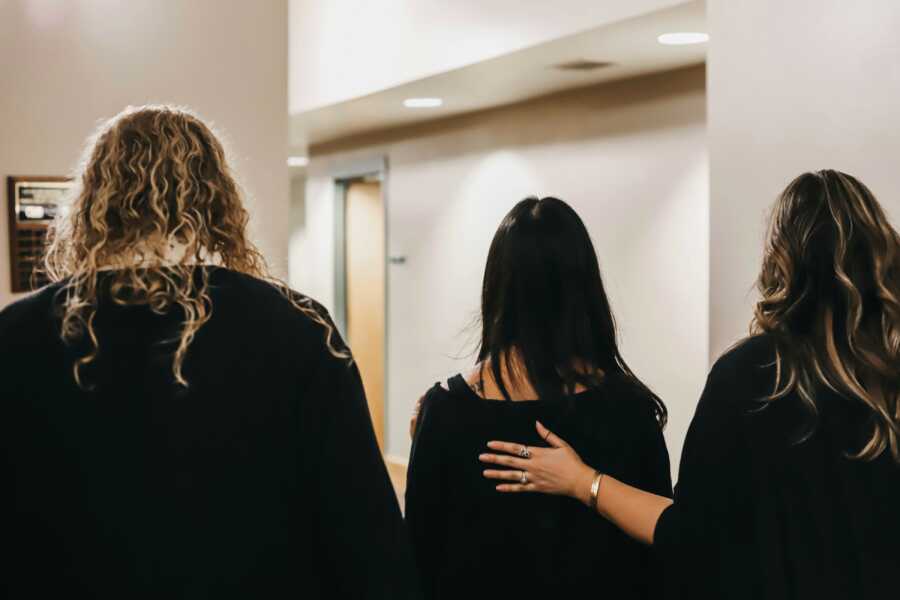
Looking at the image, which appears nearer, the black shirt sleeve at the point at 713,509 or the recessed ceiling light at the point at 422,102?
the black shirt sleeve at the point at 713,509

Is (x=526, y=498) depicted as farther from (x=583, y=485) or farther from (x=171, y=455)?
(x=171, y=455)

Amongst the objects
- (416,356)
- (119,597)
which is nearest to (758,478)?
(119,597)

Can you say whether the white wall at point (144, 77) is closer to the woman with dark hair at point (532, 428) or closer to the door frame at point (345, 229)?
the woman with dark hair at point (532, 428)

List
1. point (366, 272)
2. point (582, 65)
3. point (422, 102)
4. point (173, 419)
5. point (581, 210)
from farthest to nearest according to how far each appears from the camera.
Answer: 1. point (366, 272)
2. point (422, 102)
3. point (581, 210)
4. point (582, 65)
5. point (173, 419)

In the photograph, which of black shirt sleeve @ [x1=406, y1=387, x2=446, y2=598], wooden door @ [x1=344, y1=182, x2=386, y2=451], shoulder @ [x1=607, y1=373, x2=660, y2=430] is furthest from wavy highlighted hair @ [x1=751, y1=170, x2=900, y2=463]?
wooden door @ [x1=344, y1=182, x2=386, y2=451]

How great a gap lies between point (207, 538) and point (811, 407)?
846 mm

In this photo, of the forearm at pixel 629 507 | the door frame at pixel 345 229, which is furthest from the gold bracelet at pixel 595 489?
the door frame at pixel 345 229

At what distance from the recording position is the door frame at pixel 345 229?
23.5 ft

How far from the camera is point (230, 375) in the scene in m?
1.34

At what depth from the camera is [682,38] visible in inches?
164

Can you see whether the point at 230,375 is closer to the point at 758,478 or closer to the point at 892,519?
the point at 758,478

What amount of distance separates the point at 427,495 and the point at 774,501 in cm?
52

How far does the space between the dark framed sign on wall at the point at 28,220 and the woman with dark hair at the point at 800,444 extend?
177 centimetres

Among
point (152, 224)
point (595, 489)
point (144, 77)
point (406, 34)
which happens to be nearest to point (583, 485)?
point (595, 489)
